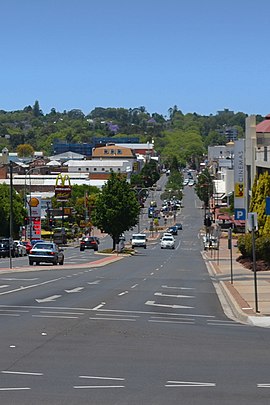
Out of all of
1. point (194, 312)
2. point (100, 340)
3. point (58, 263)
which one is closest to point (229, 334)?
point (100, 340)

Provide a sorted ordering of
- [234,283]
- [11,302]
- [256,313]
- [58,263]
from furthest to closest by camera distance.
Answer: [58,263]
[234,283]
[11,302]
[256,313]

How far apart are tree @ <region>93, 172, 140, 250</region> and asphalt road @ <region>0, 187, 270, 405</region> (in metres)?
44.9

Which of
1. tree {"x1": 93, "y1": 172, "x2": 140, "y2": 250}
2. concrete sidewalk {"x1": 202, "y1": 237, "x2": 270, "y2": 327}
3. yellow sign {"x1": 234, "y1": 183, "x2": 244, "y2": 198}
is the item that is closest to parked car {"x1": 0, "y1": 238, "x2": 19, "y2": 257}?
tree {"x1": 93, "y1": 172, "x2": 140, "y2": 250}

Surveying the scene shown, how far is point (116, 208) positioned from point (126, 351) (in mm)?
60124

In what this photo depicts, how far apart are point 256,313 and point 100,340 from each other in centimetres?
717

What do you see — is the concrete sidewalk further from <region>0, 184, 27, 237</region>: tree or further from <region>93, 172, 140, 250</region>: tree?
<region>0, 184, 27, 237</region>: tree

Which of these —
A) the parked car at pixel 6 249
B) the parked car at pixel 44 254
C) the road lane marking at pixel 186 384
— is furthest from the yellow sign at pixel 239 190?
the road lane marking at pixel 186 384

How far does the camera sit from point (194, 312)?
2442cm

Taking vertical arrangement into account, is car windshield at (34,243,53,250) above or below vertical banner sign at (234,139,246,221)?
below

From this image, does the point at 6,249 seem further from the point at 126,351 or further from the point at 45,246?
the point at 126,351

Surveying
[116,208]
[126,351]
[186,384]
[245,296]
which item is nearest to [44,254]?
[245,296]

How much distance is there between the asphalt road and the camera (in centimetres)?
1184

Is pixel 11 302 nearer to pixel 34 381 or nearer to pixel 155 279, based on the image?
pixel 34 381

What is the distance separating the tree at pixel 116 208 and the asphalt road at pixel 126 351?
44930 mm
